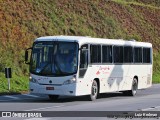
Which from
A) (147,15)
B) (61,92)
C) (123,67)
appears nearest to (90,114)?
(61,92)

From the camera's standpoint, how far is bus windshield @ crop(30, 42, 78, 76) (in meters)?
22.8

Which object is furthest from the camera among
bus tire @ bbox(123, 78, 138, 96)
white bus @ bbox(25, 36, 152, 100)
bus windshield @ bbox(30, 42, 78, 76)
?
bus tire @ bbox(123, 78, 138, 96)

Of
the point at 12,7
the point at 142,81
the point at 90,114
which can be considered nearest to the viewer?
the point at 90,114

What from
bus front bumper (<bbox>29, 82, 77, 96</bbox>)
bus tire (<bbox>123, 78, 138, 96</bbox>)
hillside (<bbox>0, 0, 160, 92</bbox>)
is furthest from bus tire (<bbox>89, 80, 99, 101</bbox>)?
hillside (<bbox>0, 0, 160, 92</bbox>)

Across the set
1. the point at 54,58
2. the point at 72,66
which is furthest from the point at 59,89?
the point at 54,58

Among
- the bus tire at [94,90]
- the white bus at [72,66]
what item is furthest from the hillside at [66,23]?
the bus tire at [94,90]

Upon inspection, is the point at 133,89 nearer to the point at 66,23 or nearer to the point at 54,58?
the point at 54,58

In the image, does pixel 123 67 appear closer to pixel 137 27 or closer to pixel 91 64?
pixel 91 64

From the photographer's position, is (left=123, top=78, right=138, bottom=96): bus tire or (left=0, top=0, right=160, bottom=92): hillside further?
(left=0, top=0, right=160, bottom=92): hillside

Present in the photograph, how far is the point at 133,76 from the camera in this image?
93.9 feet

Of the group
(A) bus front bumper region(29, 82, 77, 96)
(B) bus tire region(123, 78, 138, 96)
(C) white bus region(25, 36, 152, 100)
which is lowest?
(B) bus tire region(123, 78, 138, 96)

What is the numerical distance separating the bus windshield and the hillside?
5.89 meters

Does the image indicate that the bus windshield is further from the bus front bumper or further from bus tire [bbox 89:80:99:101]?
bus tire [bbox 89:80:99:101]

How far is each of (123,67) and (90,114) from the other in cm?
974
